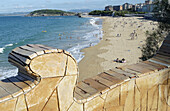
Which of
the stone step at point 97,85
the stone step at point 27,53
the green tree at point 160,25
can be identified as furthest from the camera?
the green tree at point 160,25

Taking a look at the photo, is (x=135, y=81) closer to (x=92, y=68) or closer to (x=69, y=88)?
(x=69, y=88)

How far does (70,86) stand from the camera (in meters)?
2.10

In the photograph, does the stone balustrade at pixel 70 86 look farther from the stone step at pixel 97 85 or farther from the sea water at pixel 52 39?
the sea water at pixel 52 39

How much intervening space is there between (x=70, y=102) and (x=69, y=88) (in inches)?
7.4

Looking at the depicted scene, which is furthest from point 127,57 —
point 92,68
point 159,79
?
point 159,79

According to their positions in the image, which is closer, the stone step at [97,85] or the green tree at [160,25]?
the stone step at [97,85]

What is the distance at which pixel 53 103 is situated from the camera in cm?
197

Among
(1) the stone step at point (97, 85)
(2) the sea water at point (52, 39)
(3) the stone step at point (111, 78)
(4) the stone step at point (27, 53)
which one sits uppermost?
(4) the stone step at point (27, 53)

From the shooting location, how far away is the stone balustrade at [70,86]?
1.78 meters

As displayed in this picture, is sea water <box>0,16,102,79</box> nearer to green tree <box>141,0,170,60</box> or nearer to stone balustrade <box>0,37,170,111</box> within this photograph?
green tree <box>141,0,170,60</box>

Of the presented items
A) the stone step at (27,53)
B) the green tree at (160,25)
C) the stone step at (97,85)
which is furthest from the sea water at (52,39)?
the stone step at (27,53)

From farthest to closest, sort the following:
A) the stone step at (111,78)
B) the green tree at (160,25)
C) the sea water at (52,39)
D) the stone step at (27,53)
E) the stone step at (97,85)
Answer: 1. the sea water at (52,39)
2. the green tree at (160,25)
3. the stone step at (111,78)
4. the stone step at (97,85)
5. the stone step at (27,53)

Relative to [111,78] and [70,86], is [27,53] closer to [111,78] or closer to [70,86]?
[70,86]

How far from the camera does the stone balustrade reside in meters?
1.78
